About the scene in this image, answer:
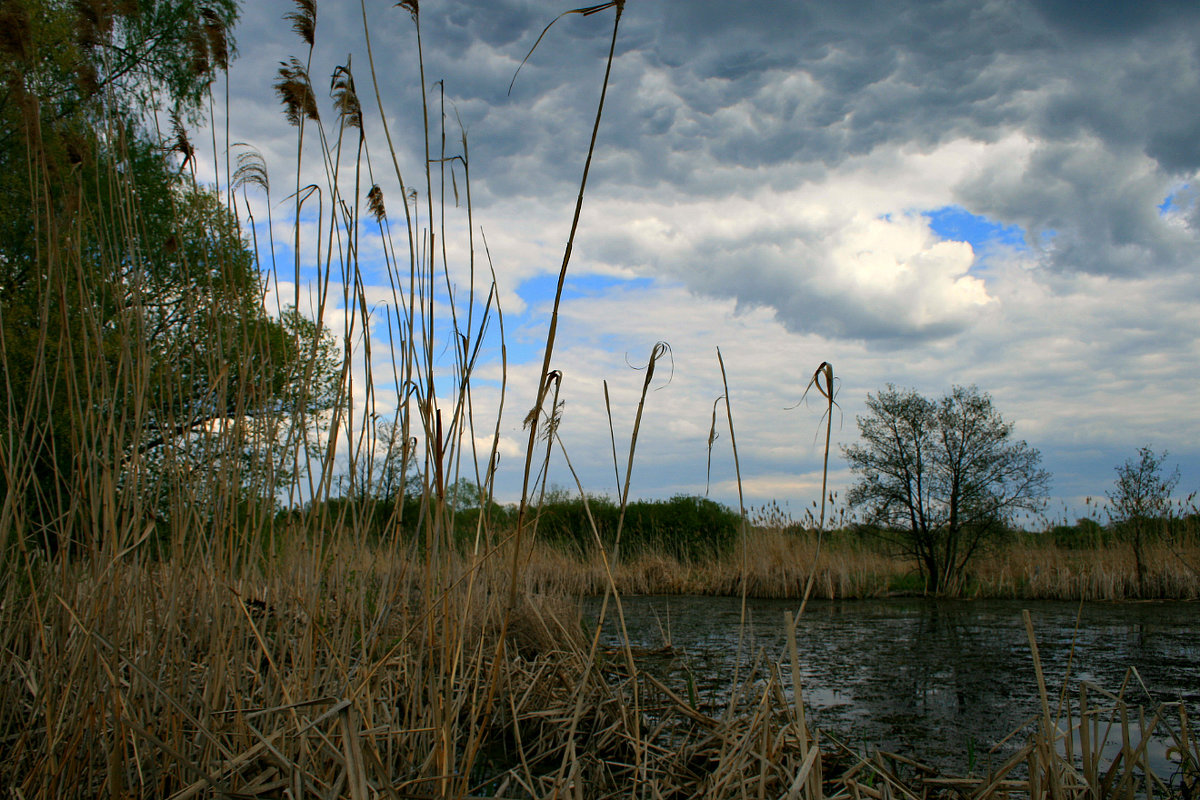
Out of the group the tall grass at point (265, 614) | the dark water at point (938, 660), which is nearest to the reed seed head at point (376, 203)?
the tall grass at point (265, 614)

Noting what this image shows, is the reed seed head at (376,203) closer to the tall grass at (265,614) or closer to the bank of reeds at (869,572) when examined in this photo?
the tall grass at (265,614)

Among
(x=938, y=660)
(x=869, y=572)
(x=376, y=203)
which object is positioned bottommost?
(x=938, y=660)

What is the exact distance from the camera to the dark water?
2.45m

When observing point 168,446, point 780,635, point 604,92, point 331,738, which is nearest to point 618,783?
point 331,738

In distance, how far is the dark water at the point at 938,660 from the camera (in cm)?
245

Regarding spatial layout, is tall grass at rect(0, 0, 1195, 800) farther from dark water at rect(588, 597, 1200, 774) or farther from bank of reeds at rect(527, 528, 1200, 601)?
bank of reeds at rect(527, 528, 1200, 601)

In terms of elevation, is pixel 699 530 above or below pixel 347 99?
below

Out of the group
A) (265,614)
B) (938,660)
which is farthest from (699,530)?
(265,614)

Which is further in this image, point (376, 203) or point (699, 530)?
point (699, 530)

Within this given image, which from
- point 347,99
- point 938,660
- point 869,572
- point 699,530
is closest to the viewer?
point 347,99

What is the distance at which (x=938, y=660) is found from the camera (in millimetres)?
3697

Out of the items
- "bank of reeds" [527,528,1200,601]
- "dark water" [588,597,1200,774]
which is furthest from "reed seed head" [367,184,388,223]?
"bank of reeds" [527,528,1200,601]

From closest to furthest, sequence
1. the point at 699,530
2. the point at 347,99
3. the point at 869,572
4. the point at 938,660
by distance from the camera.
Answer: the point at 347,99
the point at 938,660
the point at 869,572
the point at 699,530

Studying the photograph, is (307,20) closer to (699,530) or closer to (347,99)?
(347,99)
